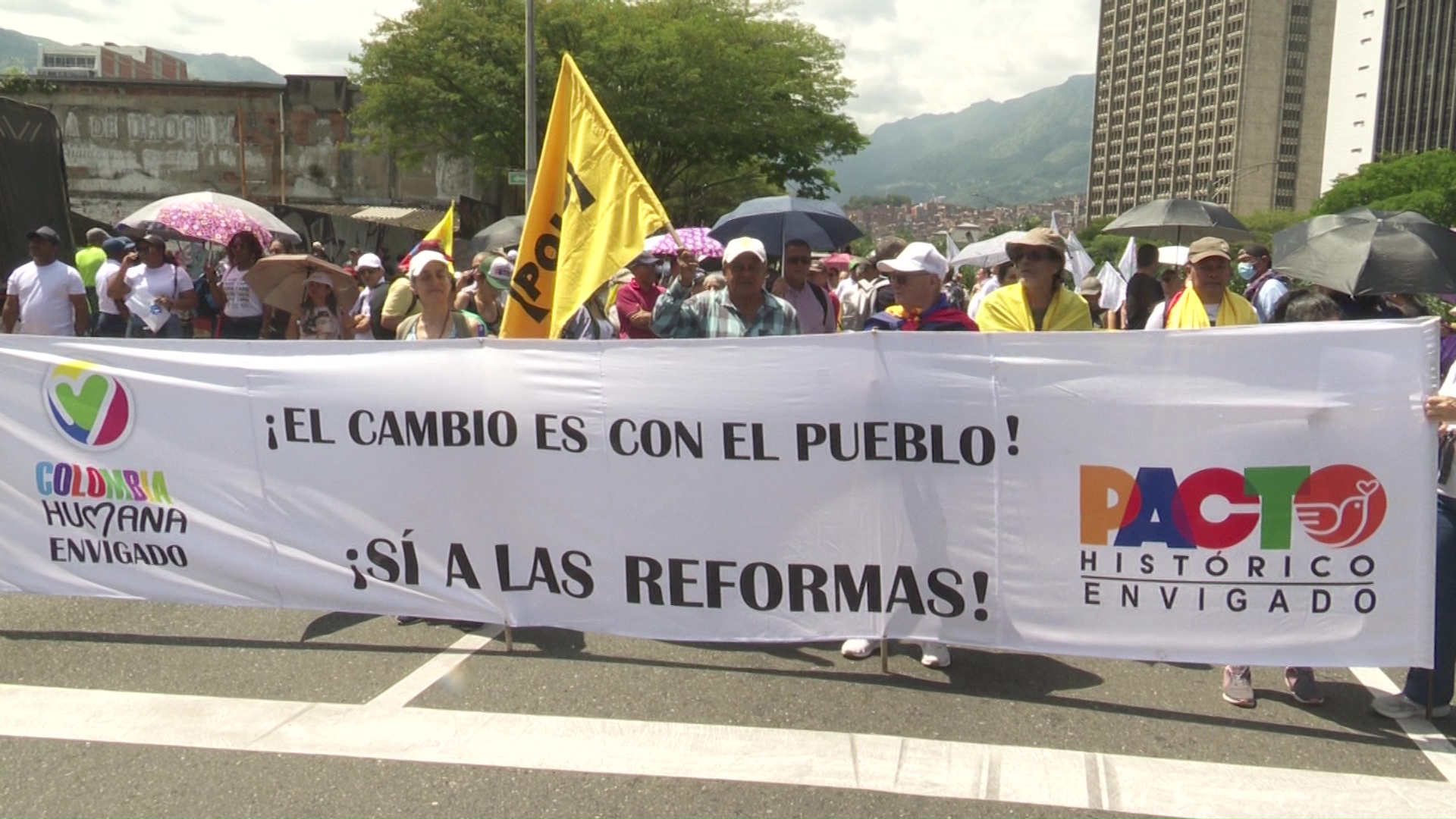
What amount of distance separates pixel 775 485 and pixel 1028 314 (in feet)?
4.69

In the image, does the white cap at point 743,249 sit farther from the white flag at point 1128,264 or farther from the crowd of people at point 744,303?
the white flag at point 1128,264

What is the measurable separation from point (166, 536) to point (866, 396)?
308cm

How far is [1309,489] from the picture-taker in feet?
14.1

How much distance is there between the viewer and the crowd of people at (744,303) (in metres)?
4.72

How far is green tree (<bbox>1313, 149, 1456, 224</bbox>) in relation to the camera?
70.4 m

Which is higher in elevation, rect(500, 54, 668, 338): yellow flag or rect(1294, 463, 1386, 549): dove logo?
rect(500, 54, 668, 338): yellow flag

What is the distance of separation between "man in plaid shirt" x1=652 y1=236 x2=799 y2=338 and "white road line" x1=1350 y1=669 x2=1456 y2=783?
283 centimetres

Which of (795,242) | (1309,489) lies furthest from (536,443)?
(795,242)

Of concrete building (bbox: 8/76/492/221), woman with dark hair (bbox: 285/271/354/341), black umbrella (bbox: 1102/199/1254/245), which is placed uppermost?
concrete building (bbox: 8/76/492/221)

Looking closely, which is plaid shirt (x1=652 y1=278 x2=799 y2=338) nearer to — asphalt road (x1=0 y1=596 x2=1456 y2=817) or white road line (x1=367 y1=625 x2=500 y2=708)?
asphalt road (x1=0 y1=596 x2=1456 y2=817)

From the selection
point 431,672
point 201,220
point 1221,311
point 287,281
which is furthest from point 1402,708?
point 201,220

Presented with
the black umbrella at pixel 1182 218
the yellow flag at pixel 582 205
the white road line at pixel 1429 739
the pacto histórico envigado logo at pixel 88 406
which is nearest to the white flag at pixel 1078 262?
the black umbrella at pixel 1182 218

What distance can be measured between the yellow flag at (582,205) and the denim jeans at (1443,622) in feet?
11.0

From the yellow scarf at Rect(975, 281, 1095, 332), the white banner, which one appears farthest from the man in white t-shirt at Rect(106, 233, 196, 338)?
the yellow scarf at Rect(975, 281, 1095, 332)
